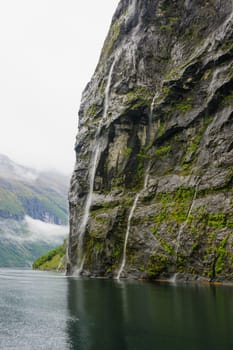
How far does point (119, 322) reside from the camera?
1111 inches

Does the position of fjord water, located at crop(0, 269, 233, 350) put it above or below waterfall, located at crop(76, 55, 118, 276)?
below

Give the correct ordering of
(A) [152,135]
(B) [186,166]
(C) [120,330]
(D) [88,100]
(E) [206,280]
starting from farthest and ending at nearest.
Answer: (D) [88,100]
(A) [152,135]
(B) [186,166]
(E) [206,280]
(C) [120,330]

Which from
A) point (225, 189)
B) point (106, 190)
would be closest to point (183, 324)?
point (225, 189)

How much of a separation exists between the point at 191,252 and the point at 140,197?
53.7ft

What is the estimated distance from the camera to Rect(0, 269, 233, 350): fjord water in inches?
891

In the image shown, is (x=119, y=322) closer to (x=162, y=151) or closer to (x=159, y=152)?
(x=162, y=151)

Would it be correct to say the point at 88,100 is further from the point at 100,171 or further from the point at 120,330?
the point at 120,330

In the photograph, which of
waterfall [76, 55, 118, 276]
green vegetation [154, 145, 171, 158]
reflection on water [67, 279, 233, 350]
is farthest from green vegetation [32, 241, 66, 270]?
reflection on water [67, 279, 233, 350]

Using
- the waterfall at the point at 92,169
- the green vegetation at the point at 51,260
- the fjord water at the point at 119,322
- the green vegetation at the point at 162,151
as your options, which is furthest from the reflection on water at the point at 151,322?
the green vegetation at the point at 51,260

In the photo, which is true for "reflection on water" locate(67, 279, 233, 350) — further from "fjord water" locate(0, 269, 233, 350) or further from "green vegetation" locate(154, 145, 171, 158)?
"green vegetation" locate(154, 145, 171, 158)

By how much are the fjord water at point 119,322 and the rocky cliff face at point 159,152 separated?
2272 cm

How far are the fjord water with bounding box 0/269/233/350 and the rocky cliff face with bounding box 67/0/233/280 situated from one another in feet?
74.5

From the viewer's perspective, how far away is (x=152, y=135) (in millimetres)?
82000

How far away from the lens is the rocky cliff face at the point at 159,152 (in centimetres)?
6450
